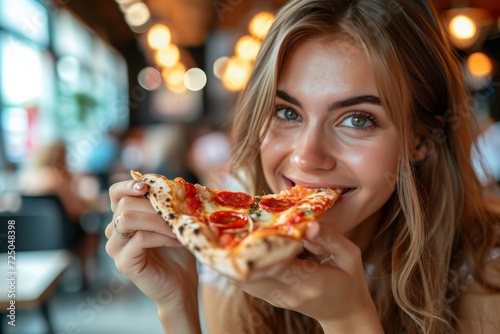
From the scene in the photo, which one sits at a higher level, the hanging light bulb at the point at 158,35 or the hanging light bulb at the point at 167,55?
the hanging light bulb at the point at 158,35

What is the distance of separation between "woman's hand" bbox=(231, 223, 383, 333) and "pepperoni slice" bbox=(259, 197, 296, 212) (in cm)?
11

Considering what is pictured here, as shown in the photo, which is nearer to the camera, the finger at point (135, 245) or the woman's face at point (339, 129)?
the finger at point (135, 245)

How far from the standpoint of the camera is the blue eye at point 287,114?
1564 mm

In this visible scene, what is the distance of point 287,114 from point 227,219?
55 centimetres

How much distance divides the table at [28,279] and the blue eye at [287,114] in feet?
4.24

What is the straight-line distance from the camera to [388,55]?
1476 mm

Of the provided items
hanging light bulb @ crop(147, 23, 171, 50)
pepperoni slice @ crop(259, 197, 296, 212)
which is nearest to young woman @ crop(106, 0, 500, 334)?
pepperoni slice @ crop(259, 197, 296, 212)

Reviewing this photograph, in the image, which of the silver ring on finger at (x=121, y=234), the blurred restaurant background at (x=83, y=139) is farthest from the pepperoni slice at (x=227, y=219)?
the blurred restaurant background at (x=83, y=139)

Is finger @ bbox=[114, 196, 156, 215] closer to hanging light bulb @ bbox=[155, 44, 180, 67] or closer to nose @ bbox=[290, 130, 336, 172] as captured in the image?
nose @ bbox=[290, 130, 336, 172]

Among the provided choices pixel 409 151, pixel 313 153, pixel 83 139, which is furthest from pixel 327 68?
pixel 83 139

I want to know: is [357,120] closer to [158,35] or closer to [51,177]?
[51,177]

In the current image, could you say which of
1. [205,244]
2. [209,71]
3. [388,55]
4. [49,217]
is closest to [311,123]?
[388,55]

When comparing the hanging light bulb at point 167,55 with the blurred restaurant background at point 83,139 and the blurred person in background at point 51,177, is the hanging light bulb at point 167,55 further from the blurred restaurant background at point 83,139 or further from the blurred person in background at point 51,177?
the blurred person in background at point 51,177

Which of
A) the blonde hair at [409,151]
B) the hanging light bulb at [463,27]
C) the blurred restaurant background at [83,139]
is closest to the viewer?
the blonde hair at [409,151]
